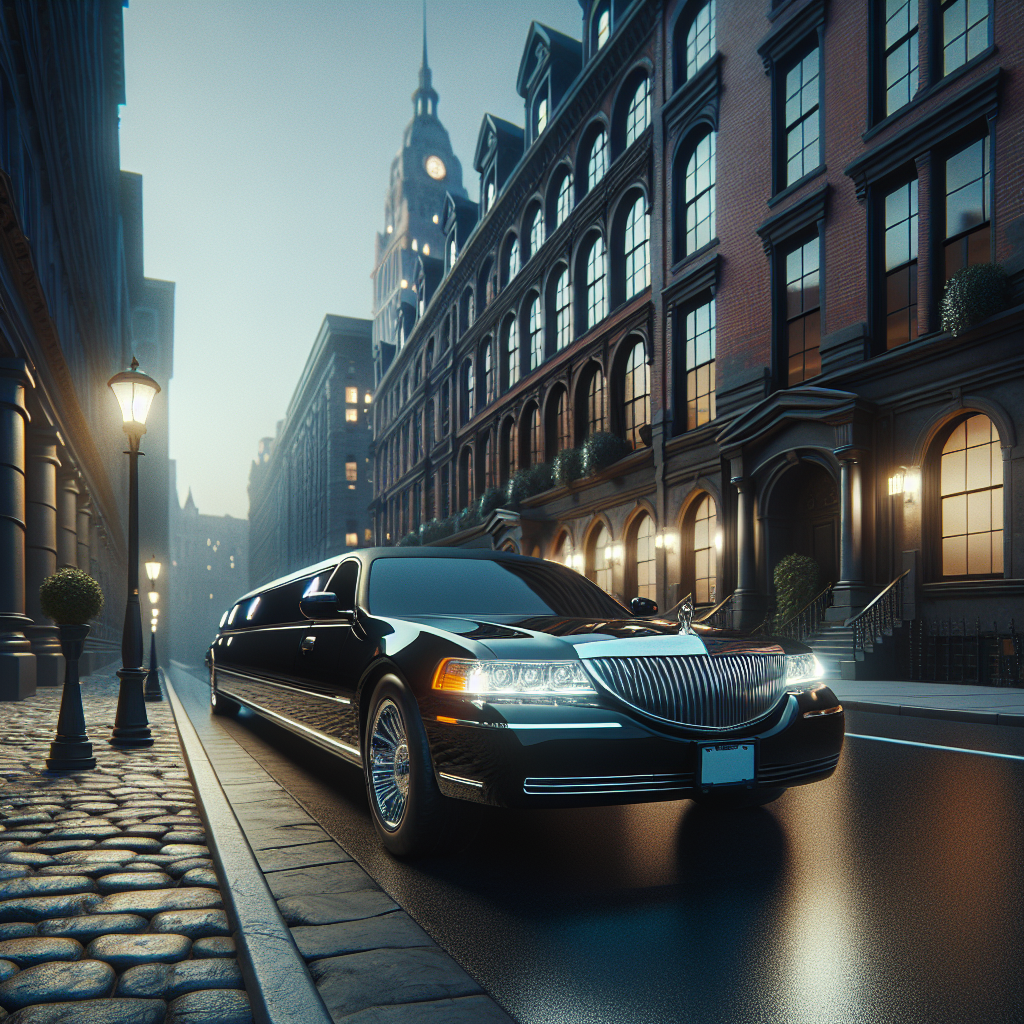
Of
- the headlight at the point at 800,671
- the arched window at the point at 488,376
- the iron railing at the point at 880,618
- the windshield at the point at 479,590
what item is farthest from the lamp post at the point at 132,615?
A: the arched window at the point at 488,376

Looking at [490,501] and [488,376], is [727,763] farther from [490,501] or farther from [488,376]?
[488,376]

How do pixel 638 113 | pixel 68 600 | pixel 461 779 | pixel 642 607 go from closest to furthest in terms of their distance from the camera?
pixel 461 779 < pixel 642 607 < pixel 68 600 < pixel 638 113

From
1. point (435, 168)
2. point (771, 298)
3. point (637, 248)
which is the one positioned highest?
point (435, 168)

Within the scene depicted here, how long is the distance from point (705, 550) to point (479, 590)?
18.2 m

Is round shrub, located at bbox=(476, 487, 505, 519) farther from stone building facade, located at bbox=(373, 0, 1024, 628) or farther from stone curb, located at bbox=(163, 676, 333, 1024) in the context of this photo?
stone curb, located at bbox=(163, 676, 333, 1024)

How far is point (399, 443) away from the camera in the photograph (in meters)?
52.8

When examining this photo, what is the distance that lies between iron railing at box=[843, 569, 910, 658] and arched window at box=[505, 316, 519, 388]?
65.9ft

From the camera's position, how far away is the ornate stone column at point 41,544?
52.6 feet

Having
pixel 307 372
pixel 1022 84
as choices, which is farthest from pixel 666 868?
pixel 307 372

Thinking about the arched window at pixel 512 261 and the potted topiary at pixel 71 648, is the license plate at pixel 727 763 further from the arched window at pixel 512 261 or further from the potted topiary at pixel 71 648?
the arched window at pixel 512 261

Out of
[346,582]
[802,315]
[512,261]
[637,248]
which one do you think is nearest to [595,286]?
[637,248]

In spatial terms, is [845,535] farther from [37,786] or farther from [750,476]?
[37,786]

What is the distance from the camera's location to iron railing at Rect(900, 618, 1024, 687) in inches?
559

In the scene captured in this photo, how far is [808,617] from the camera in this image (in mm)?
18250
